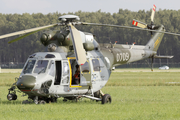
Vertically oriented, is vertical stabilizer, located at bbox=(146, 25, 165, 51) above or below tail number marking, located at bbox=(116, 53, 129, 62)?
above

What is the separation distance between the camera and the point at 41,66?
643 inches

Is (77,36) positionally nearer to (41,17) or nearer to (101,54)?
(101,54)

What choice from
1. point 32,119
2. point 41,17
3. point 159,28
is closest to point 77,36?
point 32,119

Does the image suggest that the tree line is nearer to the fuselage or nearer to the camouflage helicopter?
the fuselage

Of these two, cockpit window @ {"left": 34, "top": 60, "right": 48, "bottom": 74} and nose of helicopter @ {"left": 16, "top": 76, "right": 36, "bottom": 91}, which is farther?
cockpit window @ {"left": 34, "top": 60, "right": 48, "bottom": 74}

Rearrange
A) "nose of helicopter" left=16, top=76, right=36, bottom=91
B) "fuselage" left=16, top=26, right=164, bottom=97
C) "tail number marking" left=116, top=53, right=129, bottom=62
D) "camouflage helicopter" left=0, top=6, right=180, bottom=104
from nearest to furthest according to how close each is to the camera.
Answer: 1. "nose of helicopter" left=16, top=76, right=36, bottom=91
2. "camouflage helicopter" left=0, top=6, right=180, bottom=104
3. "fuselage" left=16, top=26, right=164, bottom=97
4. "tail number marking" left=116, top=53, right=129, bottom=62

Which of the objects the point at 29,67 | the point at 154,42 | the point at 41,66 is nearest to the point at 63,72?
→ the point at 41,66

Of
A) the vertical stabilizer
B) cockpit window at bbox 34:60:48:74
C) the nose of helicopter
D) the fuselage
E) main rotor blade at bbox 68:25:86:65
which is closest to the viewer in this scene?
main rotor blade at bbox 68:25:86:65

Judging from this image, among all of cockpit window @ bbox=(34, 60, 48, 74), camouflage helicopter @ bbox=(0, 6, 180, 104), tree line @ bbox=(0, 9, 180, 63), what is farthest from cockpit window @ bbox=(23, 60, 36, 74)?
tree line @ bbox=(0, 9, 180, 63)

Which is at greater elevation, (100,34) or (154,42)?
(154,42)

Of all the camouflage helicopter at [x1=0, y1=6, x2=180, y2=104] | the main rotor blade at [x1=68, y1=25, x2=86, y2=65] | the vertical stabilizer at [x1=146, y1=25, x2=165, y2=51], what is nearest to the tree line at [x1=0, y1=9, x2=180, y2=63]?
the vertical stabilizer at [x1=146, y1=25, x2=165, y2=51]

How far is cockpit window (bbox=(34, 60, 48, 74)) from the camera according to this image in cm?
1616

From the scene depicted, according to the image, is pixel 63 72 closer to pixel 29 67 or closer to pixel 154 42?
pixel 29 67

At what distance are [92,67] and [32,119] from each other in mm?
5980
